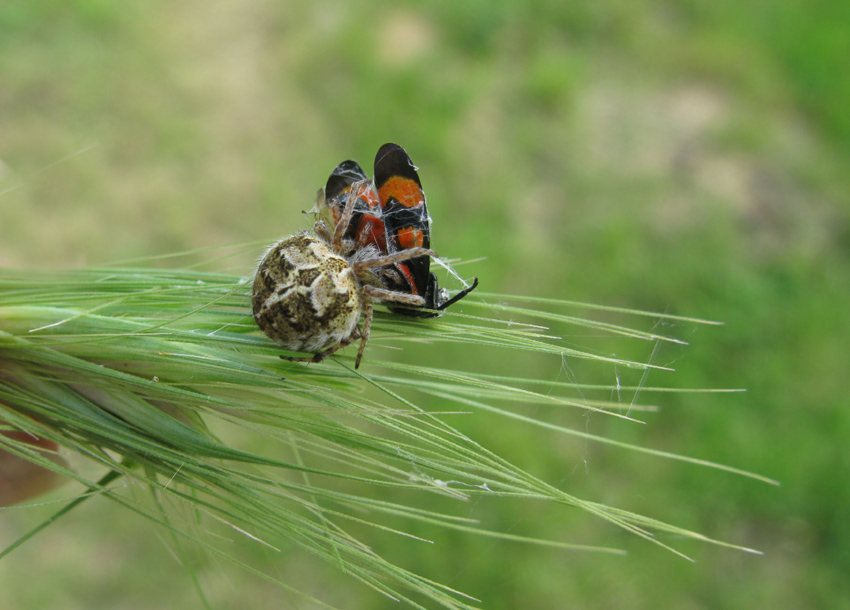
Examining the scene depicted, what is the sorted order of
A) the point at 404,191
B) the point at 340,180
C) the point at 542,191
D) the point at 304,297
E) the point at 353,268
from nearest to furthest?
1. the point at 304,297
2. the point at 404,191
3. the point at 353,268
4. the point at 340,180
5. the point at 542,191

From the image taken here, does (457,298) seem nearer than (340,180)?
Yes

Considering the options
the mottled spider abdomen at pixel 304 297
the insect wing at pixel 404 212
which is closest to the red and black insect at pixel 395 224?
the insect wing at pixel 404 212

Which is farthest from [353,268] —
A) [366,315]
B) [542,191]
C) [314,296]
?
[542,191]

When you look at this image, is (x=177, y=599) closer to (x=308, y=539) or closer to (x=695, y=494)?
(x=308, y=539)

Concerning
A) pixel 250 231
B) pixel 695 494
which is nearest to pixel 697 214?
pixel 695 494

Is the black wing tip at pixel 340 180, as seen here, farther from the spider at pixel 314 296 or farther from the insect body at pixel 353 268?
the spider at pixel 314 296

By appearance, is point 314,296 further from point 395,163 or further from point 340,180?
point 340,180

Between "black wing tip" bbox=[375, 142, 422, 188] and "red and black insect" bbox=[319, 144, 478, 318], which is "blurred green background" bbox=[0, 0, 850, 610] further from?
"black wing tip" bbox=[375, 142, 422, 188]

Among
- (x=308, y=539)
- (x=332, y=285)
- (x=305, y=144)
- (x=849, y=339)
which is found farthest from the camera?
(x=305, y=144)
